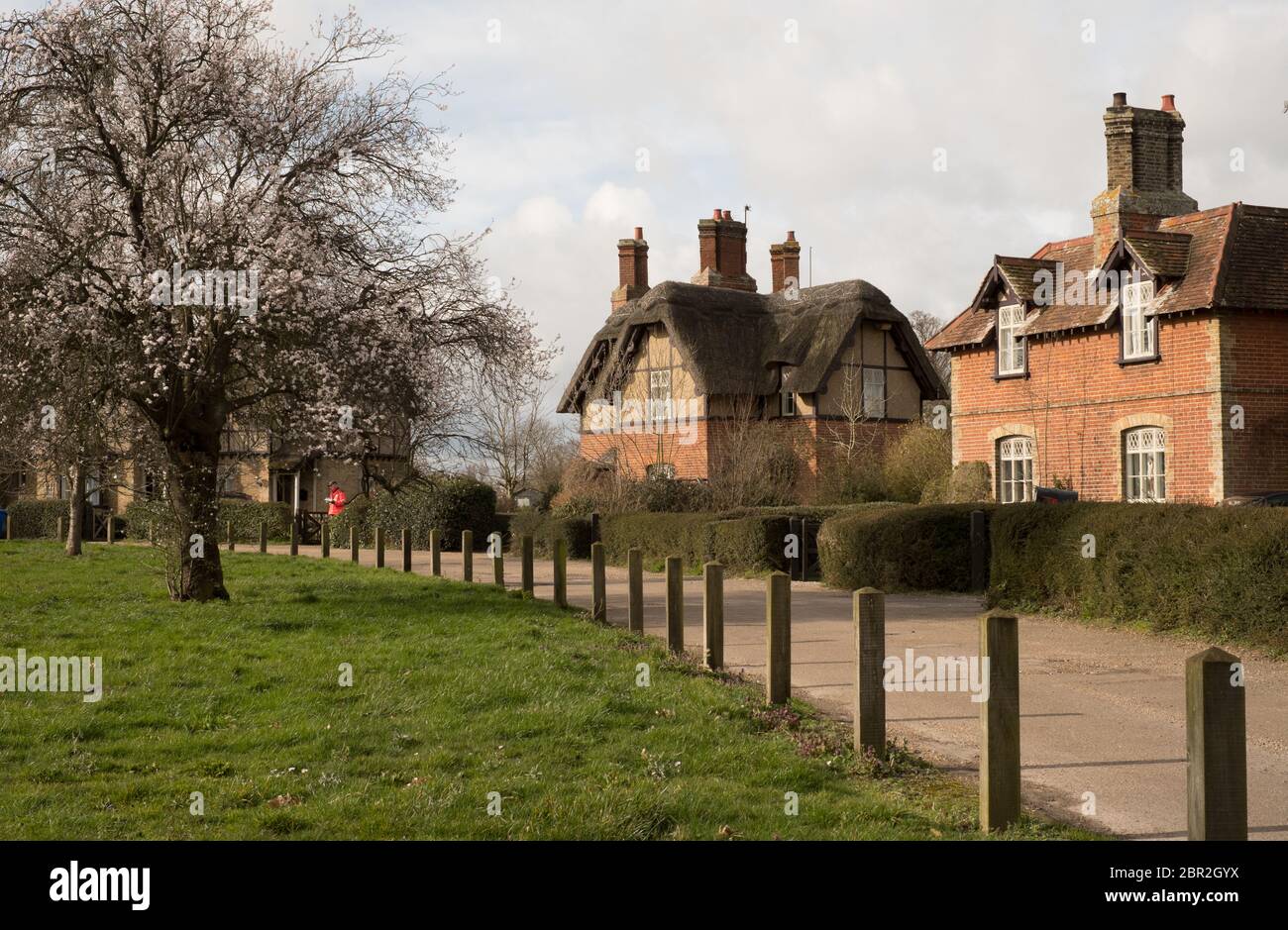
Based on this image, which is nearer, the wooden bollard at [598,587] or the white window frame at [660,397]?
the wooden bollard at [598,587]

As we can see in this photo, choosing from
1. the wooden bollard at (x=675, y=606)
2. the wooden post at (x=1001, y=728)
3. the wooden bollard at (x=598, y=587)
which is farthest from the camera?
the wooden bollard at (x=598, y=587)

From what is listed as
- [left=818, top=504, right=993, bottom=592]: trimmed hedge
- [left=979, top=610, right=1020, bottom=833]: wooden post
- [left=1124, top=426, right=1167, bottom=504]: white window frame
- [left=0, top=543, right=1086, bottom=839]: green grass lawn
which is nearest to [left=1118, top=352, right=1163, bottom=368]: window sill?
[left=1124, top=426, right=1167, bottom=504]: white window frame

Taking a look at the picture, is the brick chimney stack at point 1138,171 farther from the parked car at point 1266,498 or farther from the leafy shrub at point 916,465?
the leafy shrub at point 916,465

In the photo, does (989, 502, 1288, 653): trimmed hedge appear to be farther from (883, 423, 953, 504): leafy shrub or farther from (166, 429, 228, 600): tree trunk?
(883, 423, 953, 504): leafy shrub

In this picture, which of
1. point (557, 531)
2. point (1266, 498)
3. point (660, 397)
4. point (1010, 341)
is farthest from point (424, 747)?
point (660, 397)

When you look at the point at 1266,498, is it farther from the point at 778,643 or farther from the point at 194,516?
the point at 194,516

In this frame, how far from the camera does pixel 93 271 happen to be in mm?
14414

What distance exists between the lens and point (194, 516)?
52.1 feet

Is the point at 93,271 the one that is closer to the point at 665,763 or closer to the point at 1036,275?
the point at 665,763

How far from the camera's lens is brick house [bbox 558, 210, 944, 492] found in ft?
124

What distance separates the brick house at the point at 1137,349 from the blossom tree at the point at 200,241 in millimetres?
14959

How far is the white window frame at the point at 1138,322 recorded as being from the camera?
24.6m

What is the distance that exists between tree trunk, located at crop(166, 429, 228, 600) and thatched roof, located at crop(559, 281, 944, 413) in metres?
22.7

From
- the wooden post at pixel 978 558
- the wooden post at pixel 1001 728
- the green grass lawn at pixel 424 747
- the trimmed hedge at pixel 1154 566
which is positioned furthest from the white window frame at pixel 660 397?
the wooden post at pixel 1001 728
